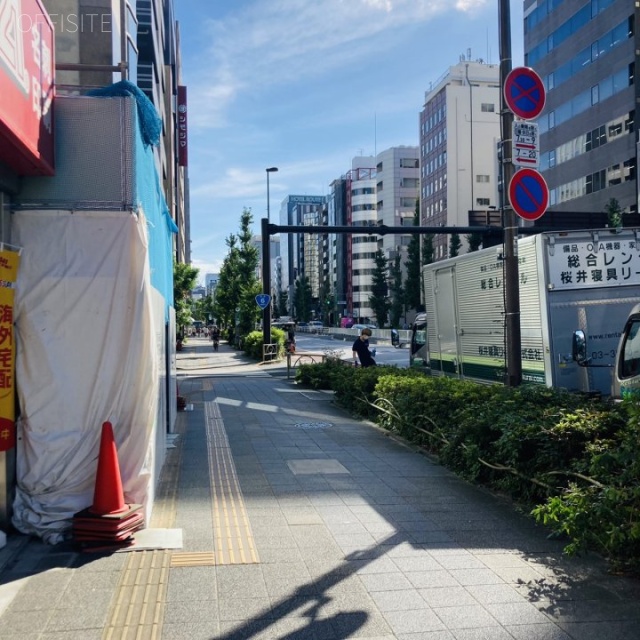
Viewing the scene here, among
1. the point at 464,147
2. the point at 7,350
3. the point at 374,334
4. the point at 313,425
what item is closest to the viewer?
the point at 7,350

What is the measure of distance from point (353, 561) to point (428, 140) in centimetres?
9272

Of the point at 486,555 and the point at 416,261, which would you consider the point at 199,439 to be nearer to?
the point at 486,555

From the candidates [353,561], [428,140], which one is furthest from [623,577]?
[428,140]

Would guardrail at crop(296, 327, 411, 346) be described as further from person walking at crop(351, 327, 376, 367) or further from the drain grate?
the drain grate

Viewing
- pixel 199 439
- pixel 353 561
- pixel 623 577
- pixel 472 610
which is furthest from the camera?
pixel 199 439

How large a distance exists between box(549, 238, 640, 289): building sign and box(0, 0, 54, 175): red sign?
24.6 feet

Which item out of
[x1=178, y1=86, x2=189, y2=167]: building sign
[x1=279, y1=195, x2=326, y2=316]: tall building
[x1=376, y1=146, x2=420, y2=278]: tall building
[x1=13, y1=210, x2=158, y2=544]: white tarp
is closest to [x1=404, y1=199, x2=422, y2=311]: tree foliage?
[x1=178, y1=86, x2=189, y2=167]: building sign

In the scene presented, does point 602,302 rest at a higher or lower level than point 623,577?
higher

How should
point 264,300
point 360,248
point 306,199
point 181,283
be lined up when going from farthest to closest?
point 306,199, point 360,248, point 181,283, point 264,300

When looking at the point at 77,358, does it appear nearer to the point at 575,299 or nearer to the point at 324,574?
the point at 324,574

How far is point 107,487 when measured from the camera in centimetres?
495

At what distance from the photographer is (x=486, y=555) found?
16.0 ft

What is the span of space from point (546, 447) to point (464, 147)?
273 feet

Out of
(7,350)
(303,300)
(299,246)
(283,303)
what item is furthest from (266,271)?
(299,246)
